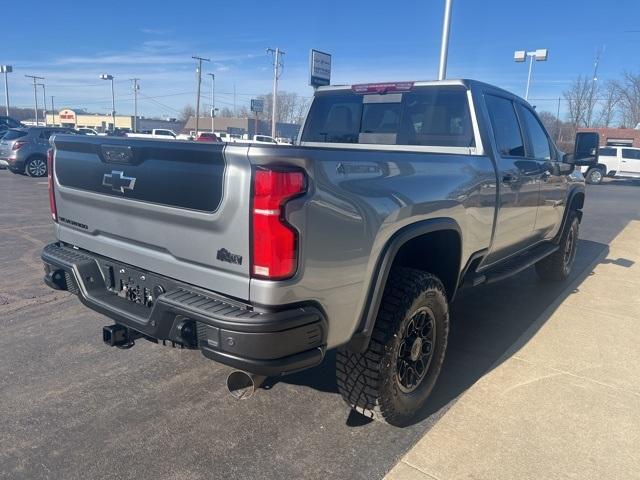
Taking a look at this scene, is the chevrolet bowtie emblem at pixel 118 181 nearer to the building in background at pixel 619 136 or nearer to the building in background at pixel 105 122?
the building in background at pixel 619 136

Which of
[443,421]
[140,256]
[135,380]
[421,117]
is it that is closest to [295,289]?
[140,256]

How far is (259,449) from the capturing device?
8.82ft

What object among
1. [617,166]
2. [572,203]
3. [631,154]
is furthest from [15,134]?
[631,154]

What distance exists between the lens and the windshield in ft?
12.9

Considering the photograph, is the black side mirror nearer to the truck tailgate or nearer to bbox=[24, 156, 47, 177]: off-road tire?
the truck tailgate

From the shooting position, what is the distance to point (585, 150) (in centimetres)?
525

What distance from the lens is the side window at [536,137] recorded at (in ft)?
15.6

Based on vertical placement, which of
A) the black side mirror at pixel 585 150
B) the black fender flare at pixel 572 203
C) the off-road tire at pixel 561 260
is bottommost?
the off-road tire at pixel 561 260

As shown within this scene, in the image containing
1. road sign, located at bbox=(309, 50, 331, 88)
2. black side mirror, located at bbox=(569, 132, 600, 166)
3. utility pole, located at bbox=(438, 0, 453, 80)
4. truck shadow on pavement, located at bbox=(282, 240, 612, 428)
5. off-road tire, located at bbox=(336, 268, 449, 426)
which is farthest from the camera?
road sign, located at bbox=(309, 50, 331, 88)

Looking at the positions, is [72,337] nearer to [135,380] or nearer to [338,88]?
[135,380]

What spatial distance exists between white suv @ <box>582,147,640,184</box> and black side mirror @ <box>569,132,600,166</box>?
23337 mm

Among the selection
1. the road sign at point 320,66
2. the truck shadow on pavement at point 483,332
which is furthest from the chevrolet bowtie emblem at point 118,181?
the road sign at point 320,66

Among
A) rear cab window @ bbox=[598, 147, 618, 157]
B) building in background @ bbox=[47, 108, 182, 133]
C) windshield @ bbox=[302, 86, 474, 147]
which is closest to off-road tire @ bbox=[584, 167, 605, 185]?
rear cab window @ bbox=[598, 147, 618, 157]

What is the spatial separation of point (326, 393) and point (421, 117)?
91.0 inches
